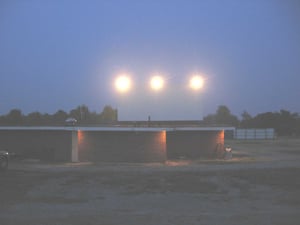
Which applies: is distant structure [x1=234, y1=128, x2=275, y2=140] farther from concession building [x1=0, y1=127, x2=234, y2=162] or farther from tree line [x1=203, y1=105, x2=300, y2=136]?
concession building [x1=0, y1=127, x2=234, y2=162]

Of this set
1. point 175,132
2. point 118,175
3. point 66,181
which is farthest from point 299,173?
point 175,132

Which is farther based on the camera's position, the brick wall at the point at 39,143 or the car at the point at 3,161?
the brick wall at the point at 39,143

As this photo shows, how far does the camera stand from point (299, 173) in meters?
23.7

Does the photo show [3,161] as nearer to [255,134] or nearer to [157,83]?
[157,83]

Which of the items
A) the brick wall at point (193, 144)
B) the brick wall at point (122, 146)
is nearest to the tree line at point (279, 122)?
the brick wall at point (193, 144)

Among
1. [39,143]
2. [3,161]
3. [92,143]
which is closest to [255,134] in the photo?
[92,143]

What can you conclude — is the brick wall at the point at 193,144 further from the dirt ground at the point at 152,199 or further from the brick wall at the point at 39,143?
the dirt ground at the point at 152,199

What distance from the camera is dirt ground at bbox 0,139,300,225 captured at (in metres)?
11.6

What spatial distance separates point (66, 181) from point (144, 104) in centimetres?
1975

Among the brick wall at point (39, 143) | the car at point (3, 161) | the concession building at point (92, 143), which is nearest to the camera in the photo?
the car at point (3, 161)

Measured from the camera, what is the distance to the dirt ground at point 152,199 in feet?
38.1

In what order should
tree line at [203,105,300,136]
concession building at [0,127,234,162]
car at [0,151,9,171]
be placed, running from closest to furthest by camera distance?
car at [0,151,9,171] < concession building at [0,127,234,162] < tree line at [203,105,300,136]

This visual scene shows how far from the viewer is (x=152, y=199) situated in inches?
604

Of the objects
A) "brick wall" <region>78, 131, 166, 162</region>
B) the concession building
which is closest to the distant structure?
the concession building
